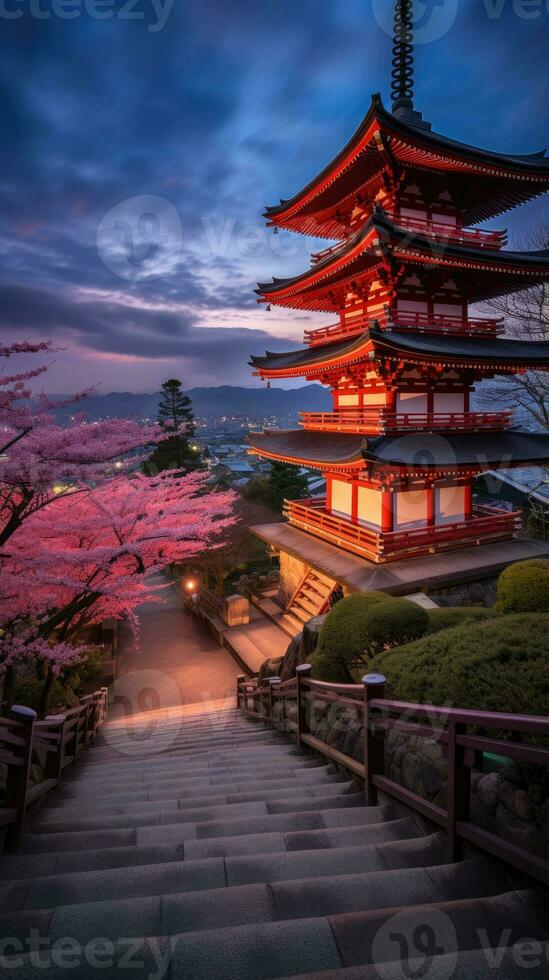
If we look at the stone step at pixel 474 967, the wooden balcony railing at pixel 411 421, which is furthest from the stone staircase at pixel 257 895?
the wooden balcony railing at pixel 411 421

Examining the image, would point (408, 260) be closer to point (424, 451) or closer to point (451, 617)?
point (424, 451)

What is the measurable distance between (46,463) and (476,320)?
1342cm

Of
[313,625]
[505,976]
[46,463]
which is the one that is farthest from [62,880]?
[313,625]

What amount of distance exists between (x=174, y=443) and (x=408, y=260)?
2281 centimetres

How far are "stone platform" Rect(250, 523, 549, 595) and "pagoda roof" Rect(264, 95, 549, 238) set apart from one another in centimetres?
1049

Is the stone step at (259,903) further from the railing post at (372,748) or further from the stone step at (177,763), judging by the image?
the stone step at (177,763)

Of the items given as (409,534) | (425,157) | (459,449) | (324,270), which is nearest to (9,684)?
(409,534)

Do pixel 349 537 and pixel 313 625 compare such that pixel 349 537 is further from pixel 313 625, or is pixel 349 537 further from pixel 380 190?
pixel 380 190

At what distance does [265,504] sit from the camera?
28969mm

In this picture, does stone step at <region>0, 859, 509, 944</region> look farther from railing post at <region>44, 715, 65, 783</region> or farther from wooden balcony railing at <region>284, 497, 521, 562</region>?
wooden balcony railing at <region>284, 497, 521, 562</region>

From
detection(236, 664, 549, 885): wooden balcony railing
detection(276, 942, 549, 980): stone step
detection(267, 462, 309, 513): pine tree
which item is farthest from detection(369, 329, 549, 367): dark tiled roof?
detection(267, 462, 309, 513): pine tree

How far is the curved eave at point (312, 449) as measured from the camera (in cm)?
1194

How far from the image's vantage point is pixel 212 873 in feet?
9.49

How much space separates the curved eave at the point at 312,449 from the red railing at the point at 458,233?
6.11 metres
